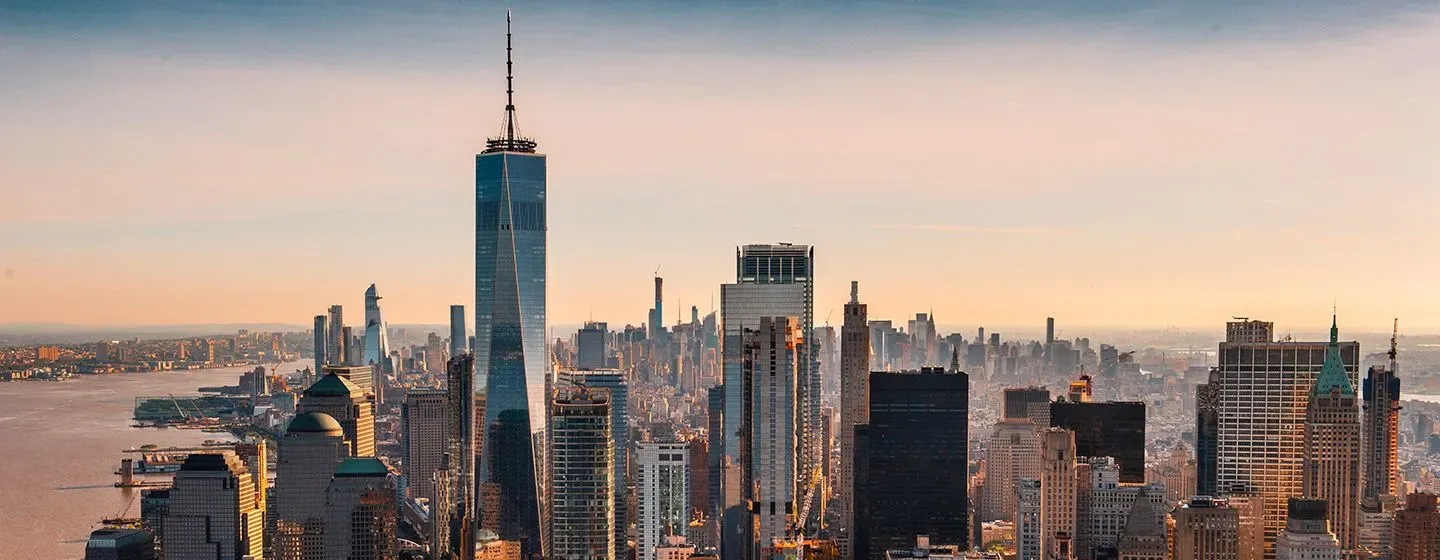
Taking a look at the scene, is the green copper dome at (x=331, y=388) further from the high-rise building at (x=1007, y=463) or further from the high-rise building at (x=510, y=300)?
the high-rise building at (x=1007, y=463)

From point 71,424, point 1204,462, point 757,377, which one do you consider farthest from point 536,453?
point 1204,462

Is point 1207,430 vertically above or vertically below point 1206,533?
above

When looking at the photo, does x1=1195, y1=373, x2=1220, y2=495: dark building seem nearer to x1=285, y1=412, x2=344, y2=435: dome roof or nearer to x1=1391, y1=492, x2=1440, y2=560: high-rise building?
x1=1391, y1=492, x2=1440, y2=560: high-rise building

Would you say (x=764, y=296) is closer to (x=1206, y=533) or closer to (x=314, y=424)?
(x=314, y=424)

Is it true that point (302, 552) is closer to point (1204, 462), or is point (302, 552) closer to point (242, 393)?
point (242, 393)

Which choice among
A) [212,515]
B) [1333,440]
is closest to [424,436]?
[212,515]

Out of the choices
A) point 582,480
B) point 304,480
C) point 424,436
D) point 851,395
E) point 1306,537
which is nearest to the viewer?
point 1306,537
